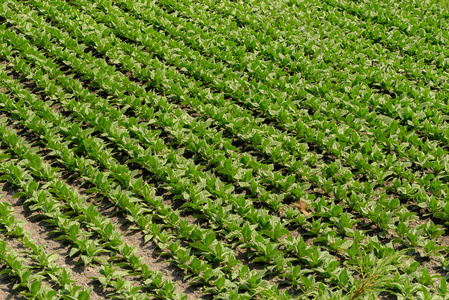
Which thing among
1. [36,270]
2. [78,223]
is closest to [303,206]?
[78,223]

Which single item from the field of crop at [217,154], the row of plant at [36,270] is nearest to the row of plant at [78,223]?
the field of crop at [217,154]

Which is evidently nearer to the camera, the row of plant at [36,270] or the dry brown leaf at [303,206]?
the row of plant at [36,270]

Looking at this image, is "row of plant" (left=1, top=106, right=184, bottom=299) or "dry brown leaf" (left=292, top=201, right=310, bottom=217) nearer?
"row of plant" (left=1, top=106, right=184, bottom=299)

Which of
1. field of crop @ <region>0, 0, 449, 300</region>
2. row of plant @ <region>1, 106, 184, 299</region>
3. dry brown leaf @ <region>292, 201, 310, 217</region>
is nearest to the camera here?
row of plant @ <region>1, 106, 184, 299</region>

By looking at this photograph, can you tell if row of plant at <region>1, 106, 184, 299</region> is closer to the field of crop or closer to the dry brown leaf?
the field of crop

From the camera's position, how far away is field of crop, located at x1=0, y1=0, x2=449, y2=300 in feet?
15.2

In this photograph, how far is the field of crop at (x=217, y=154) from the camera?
4641 mm

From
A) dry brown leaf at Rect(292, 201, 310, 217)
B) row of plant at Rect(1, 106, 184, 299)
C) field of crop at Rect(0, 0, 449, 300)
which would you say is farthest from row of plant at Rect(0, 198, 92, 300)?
dry brown leaf at Rect(292, 201, 310, 217)

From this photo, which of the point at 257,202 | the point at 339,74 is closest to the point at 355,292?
the point at 257,202

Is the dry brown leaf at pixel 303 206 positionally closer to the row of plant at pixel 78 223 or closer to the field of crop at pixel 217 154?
the field of crop at pixel 217 154

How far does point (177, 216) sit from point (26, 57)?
4.03 meters

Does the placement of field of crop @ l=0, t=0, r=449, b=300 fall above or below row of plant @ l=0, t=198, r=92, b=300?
above

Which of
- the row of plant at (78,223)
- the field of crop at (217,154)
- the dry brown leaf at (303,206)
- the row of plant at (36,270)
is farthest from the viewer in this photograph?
the dry brown leaf at (303,206)

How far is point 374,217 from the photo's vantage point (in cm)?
521
